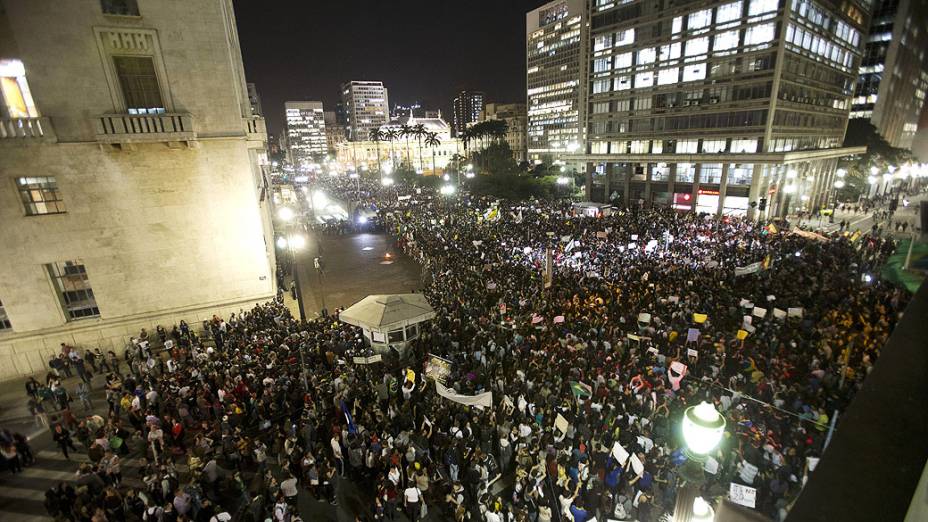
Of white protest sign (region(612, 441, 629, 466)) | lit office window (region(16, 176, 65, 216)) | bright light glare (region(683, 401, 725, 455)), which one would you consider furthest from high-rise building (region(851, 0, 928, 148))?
lit office window (region(16, 176, 65, 216))

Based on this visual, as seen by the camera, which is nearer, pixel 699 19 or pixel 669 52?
pixel 699 19

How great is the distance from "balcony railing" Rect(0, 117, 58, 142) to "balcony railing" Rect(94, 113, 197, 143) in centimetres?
144

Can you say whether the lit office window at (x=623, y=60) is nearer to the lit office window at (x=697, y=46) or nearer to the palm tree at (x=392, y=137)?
the lit office window at (x=697, y=46)

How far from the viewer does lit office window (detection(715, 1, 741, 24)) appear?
41.0 meters

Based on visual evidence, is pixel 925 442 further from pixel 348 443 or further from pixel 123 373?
pixel 123 373

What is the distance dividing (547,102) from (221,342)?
358 feet

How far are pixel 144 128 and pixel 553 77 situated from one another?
108817mm

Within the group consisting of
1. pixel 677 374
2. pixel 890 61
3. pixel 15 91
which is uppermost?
pixel 890 61

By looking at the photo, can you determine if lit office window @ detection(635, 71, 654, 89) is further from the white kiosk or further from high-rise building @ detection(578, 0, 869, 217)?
the white kiosk

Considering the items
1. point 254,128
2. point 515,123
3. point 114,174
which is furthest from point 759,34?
point 515,123

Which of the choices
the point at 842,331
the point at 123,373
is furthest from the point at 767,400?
the point at 123,373

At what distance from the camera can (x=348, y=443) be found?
1030 cm

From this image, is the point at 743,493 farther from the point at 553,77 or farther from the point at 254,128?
the point at 553,77

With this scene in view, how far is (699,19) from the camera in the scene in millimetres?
43688
